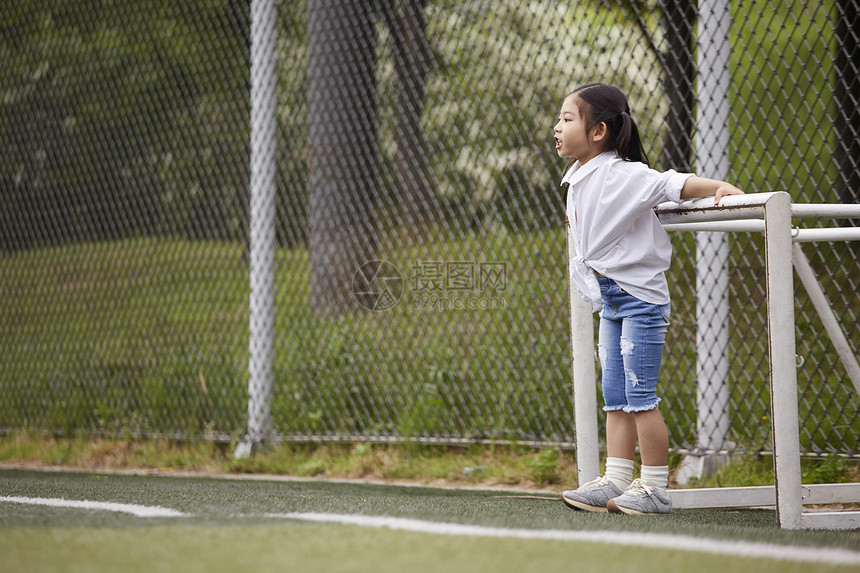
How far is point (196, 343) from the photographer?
5.73 m

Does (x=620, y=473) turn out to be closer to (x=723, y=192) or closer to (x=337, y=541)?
(x=723, y=192)

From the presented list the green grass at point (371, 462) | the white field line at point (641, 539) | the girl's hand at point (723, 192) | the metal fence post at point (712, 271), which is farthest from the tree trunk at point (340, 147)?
the white field line at point (641, 539)

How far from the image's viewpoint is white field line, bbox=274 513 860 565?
2018 millimetres

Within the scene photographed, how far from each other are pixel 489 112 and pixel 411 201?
27.1 inches

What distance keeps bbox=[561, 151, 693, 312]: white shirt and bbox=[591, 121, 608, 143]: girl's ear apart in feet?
0.19

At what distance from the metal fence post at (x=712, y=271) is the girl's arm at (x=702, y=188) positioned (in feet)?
4.25

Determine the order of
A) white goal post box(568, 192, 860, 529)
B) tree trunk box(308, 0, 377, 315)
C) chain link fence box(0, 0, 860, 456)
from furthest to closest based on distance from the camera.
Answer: tree trunk box(308, 0, 377, 315) < chain link fence box(0, 0, 860, 456) < white goal post box(568, 192, 860, 529)

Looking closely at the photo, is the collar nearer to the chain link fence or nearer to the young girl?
the young girl

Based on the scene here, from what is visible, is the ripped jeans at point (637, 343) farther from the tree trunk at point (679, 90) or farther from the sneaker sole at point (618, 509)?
the tree trunk at point (679, 90)

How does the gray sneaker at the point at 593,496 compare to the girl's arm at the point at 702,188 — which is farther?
the gray sneaker at the point at 593,496

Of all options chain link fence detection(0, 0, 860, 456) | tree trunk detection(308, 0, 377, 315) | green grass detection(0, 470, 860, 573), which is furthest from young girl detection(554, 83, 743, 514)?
tree trunk detection(308, 0, 377, 315)

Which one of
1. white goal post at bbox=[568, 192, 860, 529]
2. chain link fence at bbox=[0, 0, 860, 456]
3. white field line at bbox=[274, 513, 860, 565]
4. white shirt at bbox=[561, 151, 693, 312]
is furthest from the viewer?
chain link fence at bbox=[0, 0, 860, 456]

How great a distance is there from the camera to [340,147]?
18.8 feet

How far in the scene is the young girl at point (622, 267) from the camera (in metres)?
2.83
